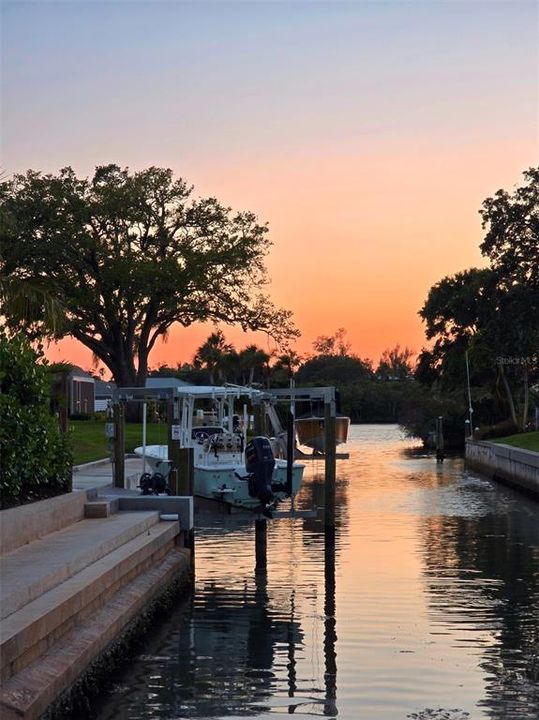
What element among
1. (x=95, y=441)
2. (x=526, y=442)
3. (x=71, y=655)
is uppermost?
(x=95, y=441)

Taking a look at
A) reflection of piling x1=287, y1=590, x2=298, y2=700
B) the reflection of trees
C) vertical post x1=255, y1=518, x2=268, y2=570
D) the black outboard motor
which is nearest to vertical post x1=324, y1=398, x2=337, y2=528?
the black outboard motor

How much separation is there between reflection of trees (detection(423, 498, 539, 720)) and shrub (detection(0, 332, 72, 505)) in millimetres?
6192

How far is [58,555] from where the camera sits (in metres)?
15.5

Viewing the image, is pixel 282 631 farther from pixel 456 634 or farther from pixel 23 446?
pixel 23 446

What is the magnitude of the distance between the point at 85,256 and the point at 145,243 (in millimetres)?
4700

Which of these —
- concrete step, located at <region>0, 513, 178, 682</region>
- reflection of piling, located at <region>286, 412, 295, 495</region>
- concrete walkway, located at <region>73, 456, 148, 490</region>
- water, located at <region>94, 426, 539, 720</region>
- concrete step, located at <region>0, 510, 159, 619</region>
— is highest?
reflection of piling, located at <region>286, 412, 295, 495</region>

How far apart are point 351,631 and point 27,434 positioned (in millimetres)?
5461

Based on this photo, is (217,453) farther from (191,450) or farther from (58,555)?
(58,555)

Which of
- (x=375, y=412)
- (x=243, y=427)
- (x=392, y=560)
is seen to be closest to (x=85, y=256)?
(x=243, y=427)

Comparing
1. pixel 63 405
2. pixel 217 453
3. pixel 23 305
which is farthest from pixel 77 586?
pixel 217 453

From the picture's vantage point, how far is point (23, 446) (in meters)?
18.5

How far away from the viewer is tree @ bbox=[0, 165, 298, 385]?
73188mm

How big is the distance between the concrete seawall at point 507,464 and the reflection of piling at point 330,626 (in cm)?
1726

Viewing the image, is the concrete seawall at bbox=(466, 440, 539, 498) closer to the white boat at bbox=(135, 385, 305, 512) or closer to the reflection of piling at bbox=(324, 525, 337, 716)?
the white boat at bbox=(135, 385, 305, 512)
